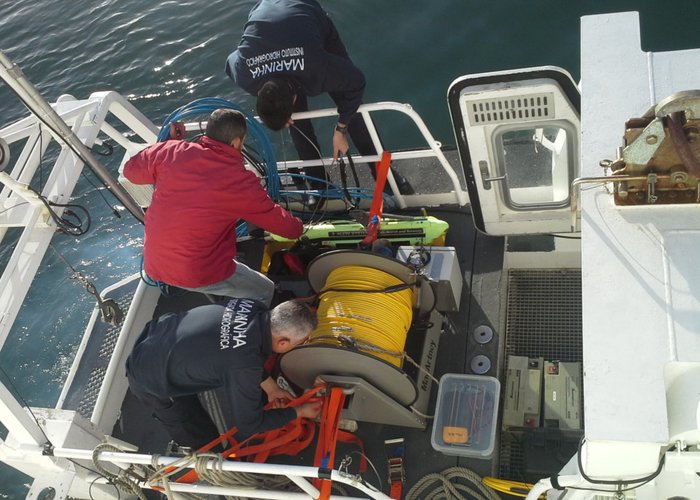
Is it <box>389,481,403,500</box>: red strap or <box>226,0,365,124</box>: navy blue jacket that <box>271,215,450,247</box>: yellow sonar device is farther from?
<box>389,481,403,500</box>: red strap

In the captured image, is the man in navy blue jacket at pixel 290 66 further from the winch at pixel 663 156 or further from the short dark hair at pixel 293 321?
the winch at pixel 663 156

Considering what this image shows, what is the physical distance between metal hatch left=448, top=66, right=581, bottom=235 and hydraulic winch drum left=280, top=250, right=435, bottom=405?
998mm

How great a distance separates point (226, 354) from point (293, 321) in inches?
19.3

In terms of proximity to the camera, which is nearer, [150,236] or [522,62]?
[150,236]

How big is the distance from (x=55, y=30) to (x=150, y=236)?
9492mm

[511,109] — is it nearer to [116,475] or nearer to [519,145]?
[519,145]

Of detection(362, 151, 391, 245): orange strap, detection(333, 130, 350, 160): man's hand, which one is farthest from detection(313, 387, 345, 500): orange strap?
detection(333, 130, 350, 160): man's hand

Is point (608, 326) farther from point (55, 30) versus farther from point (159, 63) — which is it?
point (55, 30)

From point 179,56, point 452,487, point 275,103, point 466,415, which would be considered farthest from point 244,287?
point 179,56

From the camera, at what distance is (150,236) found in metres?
5.34

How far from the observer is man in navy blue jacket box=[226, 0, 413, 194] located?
561cm

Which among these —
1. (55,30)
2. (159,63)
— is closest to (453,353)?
(159,63)

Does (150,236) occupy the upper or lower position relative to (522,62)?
upper

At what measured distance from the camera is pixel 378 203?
6035 mm
